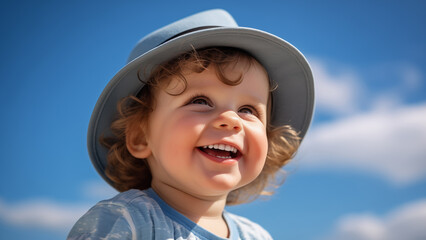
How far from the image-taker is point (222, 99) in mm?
2291

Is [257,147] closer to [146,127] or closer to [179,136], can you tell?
[179,136]

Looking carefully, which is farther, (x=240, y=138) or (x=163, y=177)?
(x=163, y=177)

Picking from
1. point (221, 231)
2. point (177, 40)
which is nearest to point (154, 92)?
point (177, 40)

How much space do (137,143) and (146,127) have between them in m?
0.13

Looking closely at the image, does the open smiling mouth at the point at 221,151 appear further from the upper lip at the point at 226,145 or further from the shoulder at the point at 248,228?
the shoulder at the point at 248,228

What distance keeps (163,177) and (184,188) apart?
16 cm

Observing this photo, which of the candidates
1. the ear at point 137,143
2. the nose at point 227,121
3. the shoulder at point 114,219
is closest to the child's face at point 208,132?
the nose at point 227,121

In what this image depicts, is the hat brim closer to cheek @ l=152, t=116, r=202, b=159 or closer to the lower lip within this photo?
cheek @ l=152, t=116, r=202, b=159

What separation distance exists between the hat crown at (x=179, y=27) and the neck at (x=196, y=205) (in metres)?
0.80

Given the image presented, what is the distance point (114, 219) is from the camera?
82.7 inches

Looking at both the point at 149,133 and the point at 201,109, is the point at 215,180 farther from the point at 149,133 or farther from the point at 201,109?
the point at 149,133

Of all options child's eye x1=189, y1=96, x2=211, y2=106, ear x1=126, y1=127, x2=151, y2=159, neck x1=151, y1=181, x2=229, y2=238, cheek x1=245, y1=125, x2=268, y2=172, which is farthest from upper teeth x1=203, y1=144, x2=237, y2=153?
ear x1=126, y1=127, x2=151, y2=159

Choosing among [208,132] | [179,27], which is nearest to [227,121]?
[208,132]

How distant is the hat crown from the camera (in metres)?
2.47
